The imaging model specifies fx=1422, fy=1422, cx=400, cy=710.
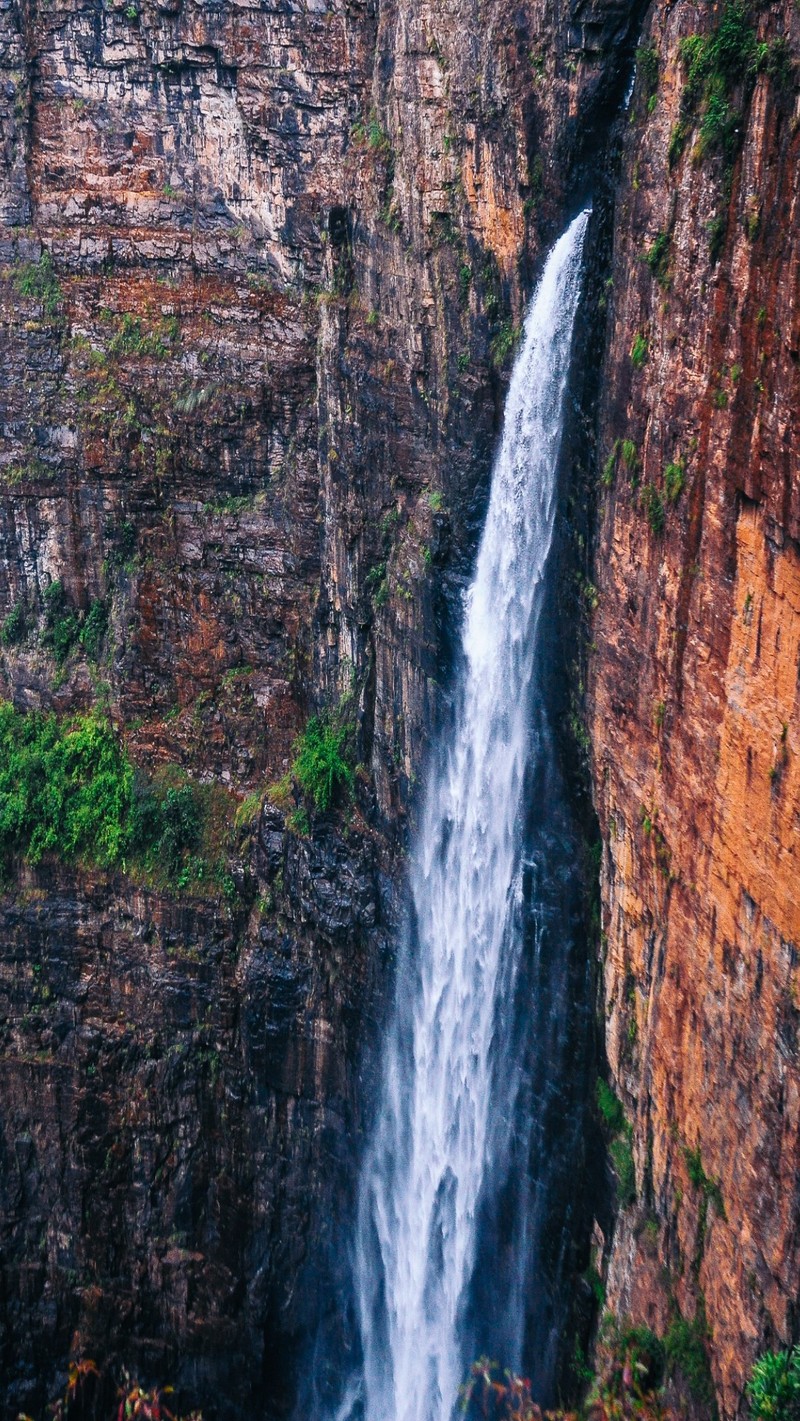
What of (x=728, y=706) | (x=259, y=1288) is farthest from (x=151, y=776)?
(x=728, y=706)

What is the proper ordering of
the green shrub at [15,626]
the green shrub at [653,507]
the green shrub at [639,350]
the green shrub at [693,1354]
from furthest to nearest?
the green shrub at [15,626] < the green shrub at [639,350] < the green shrub at [653,507] < the green shrub at [693,1354]

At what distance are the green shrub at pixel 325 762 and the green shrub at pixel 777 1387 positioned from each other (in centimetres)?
1070

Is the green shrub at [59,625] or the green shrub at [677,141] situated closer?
the green shrub at [677,141]

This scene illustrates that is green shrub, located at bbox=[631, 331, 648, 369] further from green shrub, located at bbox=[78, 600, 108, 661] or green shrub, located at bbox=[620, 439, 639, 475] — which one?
green shrub, located at bbox=[78, 600, 108, 661]

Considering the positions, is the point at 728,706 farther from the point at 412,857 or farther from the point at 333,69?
the point at 333,69

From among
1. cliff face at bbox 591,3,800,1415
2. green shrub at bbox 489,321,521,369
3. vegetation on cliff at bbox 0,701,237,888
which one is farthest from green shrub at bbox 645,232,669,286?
vegetation on cliff at bbox 0,701,237,888

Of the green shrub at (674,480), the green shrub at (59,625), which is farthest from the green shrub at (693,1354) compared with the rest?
the green shrub at (59,625)

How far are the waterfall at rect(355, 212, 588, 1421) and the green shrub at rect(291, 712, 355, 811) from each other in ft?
7.06

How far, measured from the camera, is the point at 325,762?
763 inches

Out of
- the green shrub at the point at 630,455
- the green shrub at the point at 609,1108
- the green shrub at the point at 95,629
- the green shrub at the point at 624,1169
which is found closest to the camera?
the green shrub at the point at 630,455

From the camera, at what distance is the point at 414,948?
17625 mm

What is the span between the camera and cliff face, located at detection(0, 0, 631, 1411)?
1866cm

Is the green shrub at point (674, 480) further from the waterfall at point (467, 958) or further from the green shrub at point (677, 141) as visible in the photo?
the waterfall at point (467, 958)

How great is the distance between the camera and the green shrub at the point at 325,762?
19234mm
